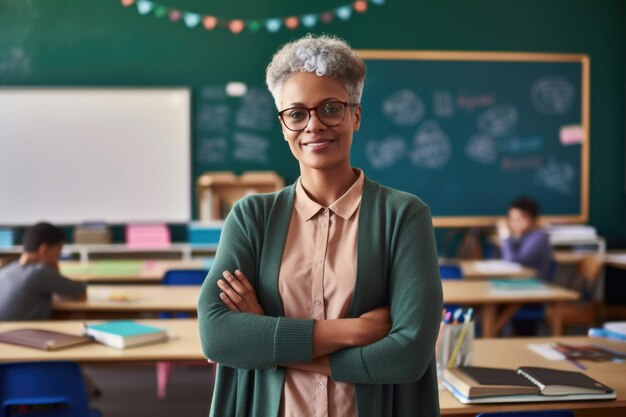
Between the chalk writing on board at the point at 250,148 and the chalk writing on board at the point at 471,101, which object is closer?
the chalk writing on board at the point at 250,148

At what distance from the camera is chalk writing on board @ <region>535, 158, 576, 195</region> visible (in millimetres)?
6402

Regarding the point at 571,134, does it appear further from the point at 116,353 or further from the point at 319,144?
the point at 319,144

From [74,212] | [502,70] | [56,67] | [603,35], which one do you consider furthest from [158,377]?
[603,35]

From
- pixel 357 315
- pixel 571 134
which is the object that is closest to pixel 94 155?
pixel 571 134

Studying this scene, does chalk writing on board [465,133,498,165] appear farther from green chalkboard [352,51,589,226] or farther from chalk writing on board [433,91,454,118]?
chalk writing on board [433,91,454,118]

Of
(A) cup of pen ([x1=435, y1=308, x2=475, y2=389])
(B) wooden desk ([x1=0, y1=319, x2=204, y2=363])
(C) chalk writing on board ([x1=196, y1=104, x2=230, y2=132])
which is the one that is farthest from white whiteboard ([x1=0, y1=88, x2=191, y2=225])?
(A) cup of pen ([x1=435, y1=308, x2=475, y2=389])

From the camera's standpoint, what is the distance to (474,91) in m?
6.27

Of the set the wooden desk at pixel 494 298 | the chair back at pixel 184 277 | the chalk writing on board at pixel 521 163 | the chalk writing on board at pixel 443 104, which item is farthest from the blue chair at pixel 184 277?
the chalk writing on board at pixel 521 163

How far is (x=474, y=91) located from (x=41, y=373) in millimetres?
5076

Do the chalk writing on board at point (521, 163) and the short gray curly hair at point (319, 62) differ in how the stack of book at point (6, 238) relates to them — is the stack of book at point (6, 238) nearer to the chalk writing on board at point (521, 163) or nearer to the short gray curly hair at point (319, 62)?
the chalk writing on board at point (521, 163)

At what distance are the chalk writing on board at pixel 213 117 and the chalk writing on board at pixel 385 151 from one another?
1.35 m

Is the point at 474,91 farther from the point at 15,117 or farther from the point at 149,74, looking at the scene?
the point at 15,117

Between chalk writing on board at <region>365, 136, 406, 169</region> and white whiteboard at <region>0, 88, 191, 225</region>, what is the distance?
1.71 meters

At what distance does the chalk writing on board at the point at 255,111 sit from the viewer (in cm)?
602
